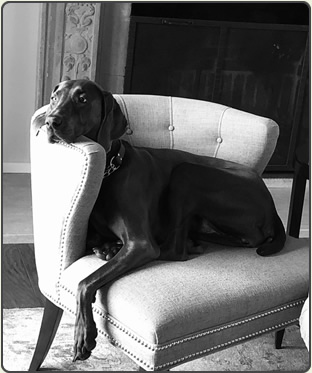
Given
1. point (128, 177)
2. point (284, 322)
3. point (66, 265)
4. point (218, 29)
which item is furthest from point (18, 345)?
point (218, 29)

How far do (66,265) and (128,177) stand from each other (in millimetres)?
316

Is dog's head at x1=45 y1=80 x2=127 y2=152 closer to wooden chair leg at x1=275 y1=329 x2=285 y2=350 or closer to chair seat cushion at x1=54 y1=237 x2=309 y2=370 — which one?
chair seat cushion at x1=54 y1=237 x2=309 y2=370

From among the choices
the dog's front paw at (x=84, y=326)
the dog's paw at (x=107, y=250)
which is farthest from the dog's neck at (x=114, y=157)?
the dog's front paw at (x=84, y=326)

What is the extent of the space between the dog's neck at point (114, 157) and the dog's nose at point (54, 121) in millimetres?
209

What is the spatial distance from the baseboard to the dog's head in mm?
1937

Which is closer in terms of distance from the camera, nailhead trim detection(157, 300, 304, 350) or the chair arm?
nailhead trim detection(157, 300, 304, 350)

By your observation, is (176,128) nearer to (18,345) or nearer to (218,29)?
(18,345)

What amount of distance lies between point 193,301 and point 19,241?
1.51 m

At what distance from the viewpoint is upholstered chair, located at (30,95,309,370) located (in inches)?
68.9

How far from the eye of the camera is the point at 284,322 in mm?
2039

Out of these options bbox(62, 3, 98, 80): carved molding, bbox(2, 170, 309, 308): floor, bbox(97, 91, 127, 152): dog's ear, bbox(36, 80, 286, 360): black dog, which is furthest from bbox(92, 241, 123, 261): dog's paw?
bbox(62, 3, 98, 80): carved molding

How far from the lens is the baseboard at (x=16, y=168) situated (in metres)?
3.86

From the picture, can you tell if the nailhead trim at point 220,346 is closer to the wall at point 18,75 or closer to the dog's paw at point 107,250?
the dog's paw at point 107,250

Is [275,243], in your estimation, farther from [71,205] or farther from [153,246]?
[71,205]
